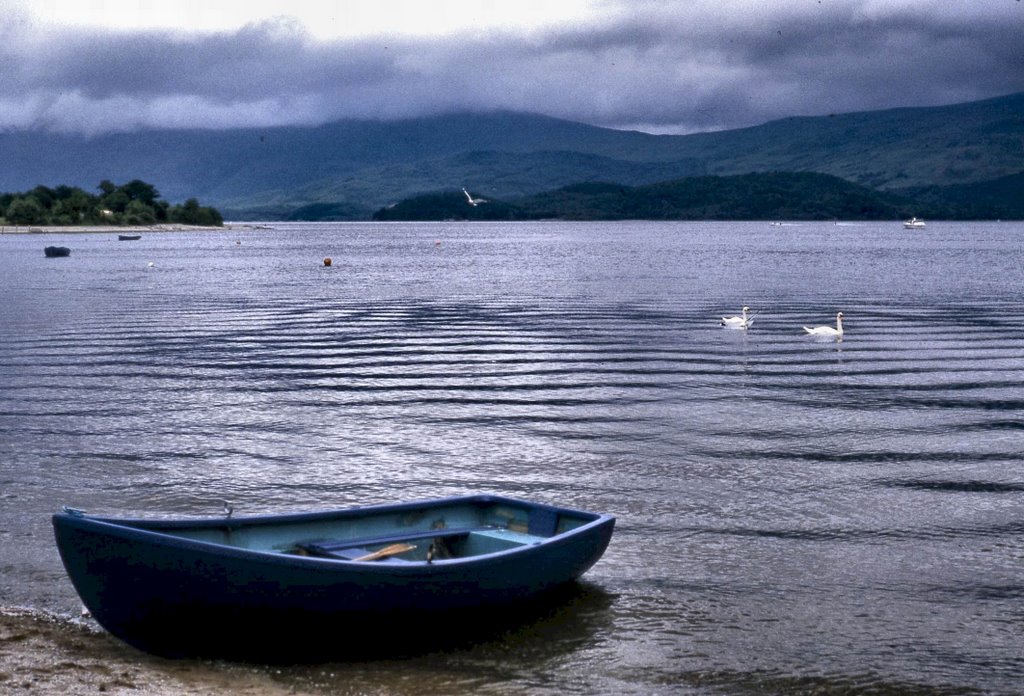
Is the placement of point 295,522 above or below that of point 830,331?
below

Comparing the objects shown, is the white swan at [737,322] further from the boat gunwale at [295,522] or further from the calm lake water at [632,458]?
the boat gunwale at [295,522]

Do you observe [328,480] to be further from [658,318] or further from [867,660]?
[658,318]

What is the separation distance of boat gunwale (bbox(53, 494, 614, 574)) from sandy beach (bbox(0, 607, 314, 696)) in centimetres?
136

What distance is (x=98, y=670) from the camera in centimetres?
1245

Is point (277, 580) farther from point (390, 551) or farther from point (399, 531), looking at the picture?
point (399, 531)

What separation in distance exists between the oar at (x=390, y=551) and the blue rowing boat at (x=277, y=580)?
2 cm

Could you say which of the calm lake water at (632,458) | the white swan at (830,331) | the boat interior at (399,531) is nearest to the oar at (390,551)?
the boat interior at (399,531)

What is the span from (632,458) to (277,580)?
11851 millimetres

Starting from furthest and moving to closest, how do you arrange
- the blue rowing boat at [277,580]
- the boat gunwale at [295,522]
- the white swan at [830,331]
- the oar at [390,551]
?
the white swan at [830,331] → the oar at [390,551] → the blue rowing boat at [277,580] → the boat gunwale at [295,522]

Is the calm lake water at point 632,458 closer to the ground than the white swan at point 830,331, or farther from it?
closer to the ground

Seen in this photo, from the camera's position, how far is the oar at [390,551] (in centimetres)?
1402

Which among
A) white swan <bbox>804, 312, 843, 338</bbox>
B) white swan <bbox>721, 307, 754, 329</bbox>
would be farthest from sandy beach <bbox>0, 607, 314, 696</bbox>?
white swan <bbox>721, 307, 754, 329</bbox>

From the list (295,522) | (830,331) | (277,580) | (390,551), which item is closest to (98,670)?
(277,580)

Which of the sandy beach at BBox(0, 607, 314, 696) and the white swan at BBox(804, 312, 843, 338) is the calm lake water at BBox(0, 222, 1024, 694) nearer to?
the white swan at BBox(804, 312, 843, 338)
